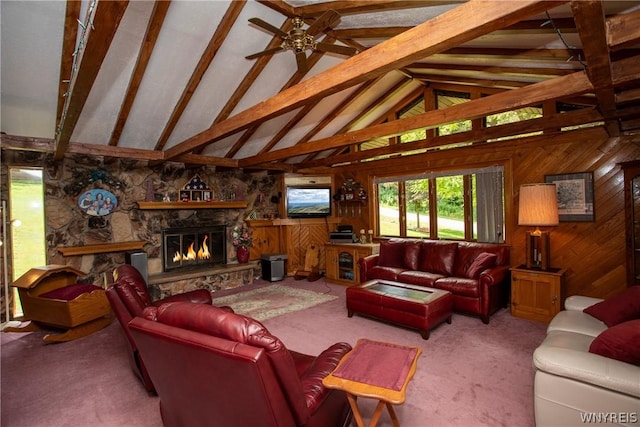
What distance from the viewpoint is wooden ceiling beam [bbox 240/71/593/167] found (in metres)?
2.57

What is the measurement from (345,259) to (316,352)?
3.16 m

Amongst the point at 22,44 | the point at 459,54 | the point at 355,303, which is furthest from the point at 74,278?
the point at 459,54

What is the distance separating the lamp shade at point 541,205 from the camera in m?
3.80

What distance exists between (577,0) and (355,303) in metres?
3.54

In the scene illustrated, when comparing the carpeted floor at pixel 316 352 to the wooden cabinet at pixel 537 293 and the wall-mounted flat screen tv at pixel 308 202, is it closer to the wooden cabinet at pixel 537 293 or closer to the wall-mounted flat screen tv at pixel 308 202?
the wooden cabinet at pixel 537 293

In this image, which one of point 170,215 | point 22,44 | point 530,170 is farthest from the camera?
point 170,215

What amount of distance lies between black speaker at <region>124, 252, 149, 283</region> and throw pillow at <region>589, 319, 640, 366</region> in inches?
217

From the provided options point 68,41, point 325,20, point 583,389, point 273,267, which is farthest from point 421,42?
point 273,267

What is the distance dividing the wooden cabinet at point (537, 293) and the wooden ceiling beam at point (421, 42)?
11.3ft

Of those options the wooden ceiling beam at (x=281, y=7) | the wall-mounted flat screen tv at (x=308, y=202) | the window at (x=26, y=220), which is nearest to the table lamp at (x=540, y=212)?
the wooden ceiling beam at (x=281, y=7)

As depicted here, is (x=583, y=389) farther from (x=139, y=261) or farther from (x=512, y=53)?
(x=139, y=261)

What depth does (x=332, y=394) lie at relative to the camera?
5.74 feet

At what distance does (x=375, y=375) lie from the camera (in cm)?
164

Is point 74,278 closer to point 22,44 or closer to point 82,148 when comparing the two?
point 82,148
